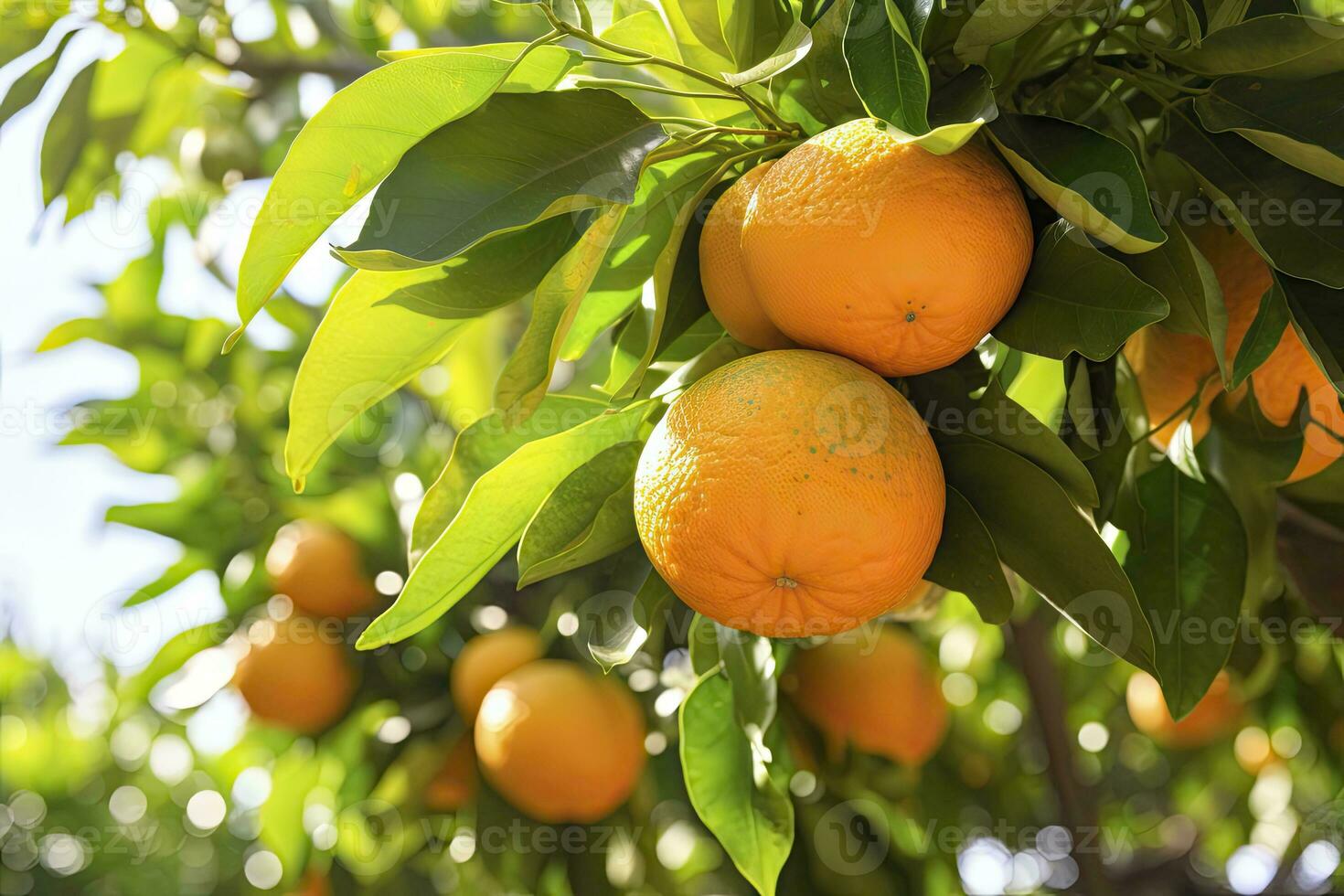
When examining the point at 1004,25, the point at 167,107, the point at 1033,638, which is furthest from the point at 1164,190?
the point at 167,107

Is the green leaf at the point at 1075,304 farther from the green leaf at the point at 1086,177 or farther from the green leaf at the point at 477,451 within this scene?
the green leaf at the point at 477,451

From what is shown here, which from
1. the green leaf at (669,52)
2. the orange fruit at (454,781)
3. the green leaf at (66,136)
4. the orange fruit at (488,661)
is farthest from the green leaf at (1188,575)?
the green leaf at (66,136)

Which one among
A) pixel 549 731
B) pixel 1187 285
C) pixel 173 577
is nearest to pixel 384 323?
pixel 1187 285

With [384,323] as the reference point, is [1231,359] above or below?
below

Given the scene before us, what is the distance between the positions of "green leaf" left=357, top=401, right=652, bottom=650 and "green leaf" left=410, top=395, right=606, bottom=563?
0.18 ft

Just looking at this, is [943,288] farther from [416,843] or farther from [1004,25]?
[416,843]

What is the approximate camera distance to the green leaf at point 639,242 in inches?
31.9

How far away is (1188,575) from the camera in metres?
0.89

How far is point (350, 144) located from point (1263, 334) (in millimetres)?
602

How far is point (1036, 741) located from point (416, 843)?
45.5 inches

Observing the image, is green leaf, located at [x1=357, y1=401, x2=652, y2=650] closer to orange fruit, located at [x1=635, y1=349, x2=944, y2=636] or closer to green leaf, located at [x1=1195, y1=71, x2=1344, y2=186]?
orange fruit, located at [x1=635, y1=349, x2=944, y2=636]

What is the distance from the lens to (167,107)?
65.4 inches

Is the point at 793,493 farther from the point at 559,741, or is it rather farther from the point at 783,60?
the point at 559,741

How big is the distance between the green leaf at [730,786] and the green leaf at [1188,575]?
0.35 m
